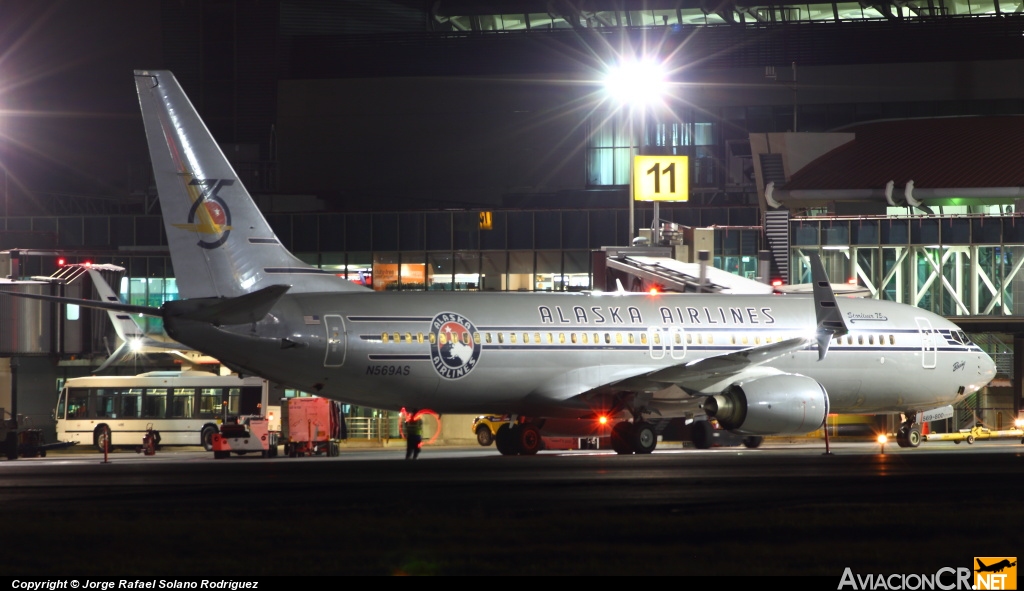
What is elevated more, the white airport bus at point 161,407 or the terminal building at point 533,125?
the terminal building at point 533,125

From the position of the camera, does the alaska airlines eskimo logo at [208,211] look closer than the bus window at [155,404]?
Yes

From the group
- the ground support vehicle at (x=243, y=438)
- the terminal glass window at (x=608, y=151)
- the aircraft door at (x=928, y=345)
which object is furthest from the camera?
the terminal glass window at (x=608, y=151)

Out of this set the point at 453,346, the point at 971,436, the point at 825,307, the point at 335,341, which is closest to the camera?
the point at 335,341

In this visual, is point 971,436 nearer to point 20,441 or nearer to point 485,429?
point 485,429

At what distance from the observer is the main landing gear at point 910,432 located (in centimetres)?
3869

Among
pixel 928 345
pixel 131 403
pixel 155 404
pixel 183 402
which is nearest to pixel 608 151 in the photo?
pixel 183 402

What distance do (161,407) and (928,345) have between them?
89.4 feet

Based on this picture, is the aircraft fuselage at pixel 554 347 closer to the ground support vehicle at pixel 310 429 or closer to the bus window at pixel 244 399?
the ground support vehicle at pixel 310 429

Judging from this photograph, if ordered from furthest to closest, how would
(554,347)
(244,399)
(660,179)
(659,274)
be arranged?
1. (244,399)
2. (660,179)
3. (659,274)
4. (554,347)

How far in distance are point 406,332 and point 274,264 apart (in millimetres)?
3320

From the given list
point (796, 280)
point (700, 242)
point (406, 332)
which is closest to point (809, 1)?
point (796, 280)

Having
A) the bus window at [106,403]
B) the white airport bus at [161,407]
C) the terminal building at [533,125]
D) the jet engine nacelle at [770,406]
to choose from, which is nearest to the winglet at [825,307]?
the jet engine nacelle at [770,406]

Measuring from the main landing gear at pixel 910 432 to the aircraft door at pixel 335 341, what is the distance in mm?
16572

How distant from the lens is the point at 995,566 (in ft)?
42.1
